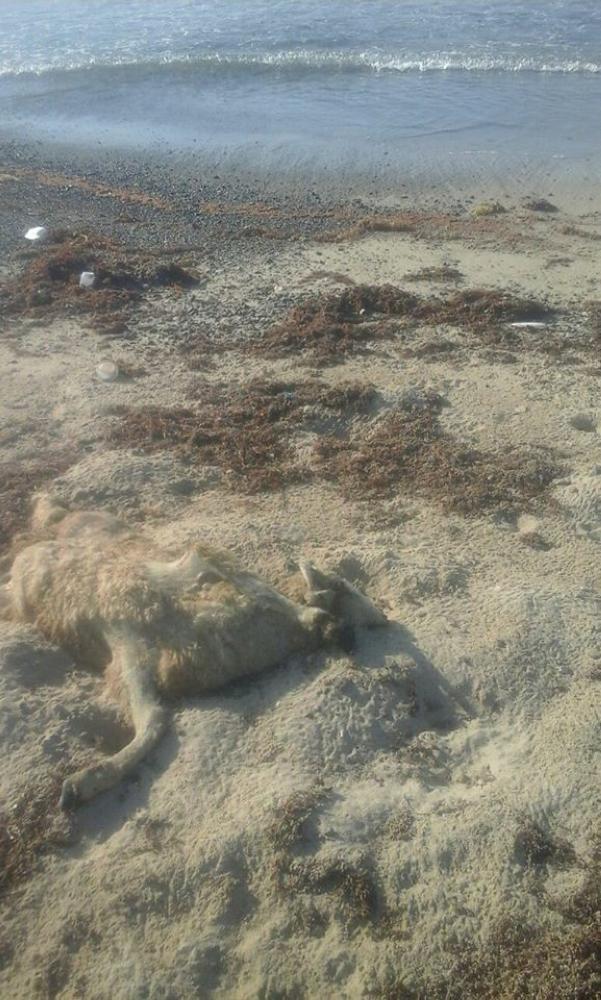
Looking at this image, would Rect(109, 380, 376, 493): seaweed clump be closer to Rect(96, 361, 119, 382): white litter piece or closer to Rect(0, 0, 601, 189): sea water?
Rect(96, 361, 119, 382): white litter piece

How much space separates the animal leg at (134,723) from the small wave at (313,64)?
19.9 meters

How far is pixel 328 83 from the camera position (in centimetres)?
2052

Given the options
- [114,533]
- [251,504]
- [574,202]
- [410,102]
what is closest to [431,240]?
[574,202]

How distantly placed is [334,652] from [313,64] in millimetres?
21083

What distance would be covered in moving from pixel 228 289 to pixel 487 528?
5.30m

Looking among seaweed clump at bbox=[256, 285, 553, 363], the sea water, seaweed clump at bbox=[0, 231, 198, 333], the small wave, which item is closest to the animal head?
seaweed clump at bbox=[256, 285, 553, 363]

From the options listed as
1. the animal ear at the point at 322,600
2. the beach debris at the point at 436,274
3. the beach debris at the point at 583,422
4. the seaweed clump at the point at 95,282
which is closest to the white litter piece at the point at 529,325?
the beach debris at the point at 436,274

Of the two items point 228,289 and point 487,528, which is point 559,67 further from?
point 487,528

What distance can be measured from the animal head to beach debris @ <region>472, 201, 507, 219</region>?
28.6 ft

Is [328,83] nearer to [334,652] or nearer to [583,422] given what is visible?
[583,422]

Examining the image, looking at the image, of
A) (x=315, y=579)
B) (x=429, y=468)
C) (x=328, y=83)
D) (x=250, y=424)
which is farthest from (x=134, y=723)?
(x=328, y=83)

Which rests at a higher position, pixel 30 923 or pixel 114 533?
pixel 114 533

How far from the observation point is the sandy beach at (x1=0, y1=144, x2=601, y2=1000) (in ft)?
12.3

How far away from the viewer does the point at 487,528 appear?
6.11m
